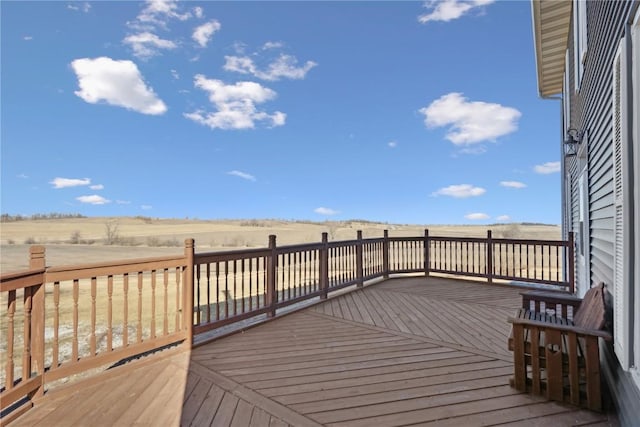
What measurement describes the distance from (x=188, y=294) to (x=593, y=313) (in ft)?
11.5

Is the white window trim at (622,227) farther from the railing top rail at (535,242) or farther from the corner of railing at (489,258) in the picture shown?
the corner of railing at (489,258)

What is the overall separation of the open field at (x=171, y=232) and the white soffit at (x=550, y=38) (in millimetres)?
11677

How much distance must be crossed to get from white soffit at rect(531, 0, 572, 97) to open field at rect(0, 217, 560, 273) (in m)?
11.7

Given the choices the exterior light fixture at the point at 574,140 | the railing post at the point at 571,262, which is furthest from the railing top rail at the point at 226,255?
the railing post at the point at 571,262

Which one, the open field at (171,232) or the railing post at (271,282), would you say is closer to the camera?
the railing post at (271,282)

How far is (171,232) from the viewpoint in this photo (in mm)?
31406

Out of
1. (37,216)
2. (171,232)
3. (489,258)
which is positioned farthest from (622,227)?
(37,216)

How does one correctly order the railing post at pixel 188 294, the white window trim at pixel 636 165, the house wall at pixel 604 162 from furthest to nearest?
the railing post at pixel 188 294 → the house wall at pixel 604 162 → the white window trim at pixel 636 165

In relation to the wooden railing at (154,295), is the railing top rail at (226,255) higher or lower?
higher

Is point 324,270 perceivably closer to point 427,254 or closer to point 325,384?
point 325,384

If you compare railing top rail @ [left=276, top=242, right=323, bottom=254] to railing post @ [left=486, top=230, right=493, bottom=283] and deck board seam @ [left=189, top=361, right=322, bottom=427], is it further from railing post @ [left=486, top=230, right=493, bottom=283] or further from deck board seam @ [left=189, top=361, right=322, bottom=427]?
railing post @ [left=486, top=230, right=493, bottom=283]

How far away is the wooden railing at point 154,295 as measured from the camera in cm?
227

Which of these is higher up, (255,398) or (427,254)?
(427,254)

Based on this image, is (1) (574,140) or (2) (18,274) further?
(1) (574,140)
